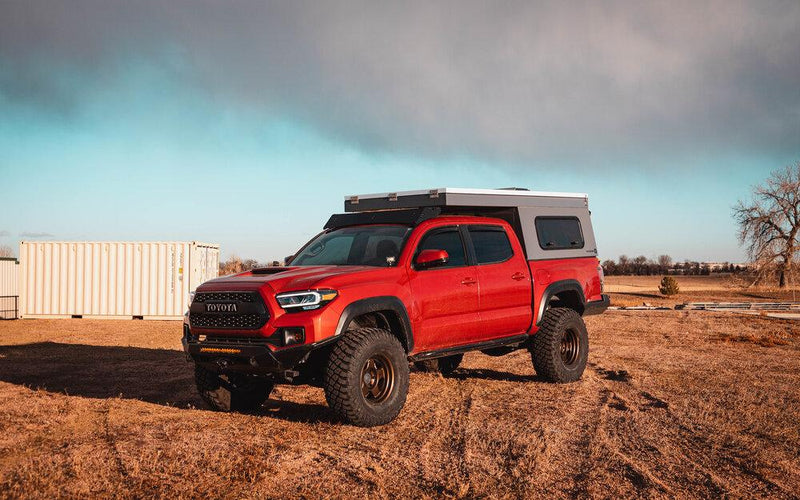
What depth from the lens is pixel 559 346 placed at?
874 cm

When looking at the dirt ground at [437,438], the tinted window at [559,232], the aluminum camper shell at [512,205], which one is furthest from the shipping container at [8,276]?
the tinted window at [559,232]

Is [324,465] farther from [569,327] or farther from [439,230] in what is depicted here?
[569,327]

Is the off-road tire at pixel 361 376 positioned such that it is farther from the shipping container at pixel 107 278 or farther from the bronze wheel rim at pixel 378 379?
the shipping container at pixel 107 278

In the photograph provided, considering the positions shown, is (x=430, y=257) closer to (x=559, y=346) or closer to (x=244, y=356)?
(x=244, y=356)

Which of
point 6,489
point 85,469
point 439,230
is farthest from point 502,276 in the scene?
point 6,489

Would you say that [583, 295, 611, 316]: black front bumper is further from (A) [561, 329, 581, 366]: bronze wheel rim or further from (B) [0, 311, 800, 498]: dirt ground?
(B) [0, 311, 800, 498]: dirt ground

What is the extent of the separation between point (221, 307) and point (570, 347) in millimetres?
5098

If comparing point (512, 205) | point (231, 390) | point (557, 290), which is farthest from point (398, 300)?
point (557, 290)

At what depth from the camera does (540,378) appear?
9070mm

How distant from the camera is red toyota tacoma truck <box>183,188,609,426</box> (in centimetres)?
606

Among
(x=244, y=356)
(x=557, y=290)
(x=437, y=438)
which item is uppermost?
(x=557, y=290)

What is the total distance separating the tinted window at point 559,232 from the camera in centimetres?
906

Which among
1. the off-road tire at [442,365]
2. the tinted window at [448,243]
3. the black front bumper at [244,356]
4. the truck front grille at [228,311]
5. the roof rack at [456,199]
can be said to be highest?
the roof rack at [456,199]

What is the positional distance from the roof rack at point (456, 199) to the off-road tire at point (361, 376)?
2.02 meters
